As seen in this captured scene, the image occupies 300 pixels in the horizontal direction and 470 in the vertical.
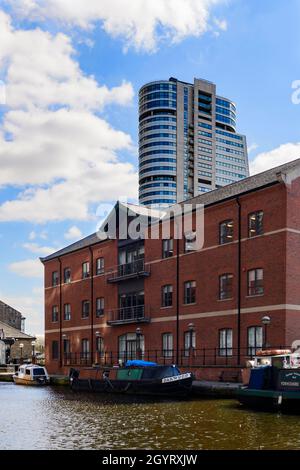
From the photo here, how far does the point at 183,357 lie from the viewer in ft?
133

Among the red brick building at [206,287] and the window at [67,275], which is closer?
the red brick building at [206,287]

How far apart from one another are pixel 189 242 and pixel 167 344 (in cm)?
720

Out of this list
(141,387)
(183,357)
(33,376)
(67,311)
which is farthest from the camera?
(67,311)

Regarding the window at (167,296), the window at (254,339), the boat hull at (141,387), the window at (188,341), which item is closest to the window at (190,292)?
the window at (167,296)

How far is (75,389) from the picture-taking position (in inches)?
1603

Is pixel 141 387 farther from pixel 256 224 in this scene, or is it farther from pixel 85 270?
pixel 85 270

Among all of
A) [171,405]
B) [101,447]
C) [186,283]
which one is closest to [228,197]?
[186,283]

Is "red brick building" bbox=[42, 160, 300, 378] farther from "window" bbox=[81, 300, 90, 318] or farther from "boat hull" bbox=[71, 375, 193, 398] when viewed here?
"boat hull" bbox=[71, 375, 193, 398]

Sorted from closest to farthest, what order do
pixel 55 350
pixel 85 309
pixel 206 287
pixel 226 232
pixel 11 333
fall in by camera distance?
1. pixel 226 232
2. pixel 206 287
3. pixel 85 309
4. pixel 55 350
5. pixel 11 333

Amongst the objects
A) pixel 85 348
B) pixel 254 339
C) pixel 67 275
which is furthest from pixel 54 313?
pixel 254 339

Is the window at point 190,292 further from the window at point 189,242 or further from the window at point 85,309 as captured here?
the window at point 85,309

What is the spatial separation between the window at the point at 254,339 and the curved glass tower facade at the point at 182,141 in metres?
129

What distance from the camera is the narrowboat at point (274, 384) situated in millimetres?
25198

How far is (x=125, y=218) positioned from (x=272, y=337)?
17877mm
